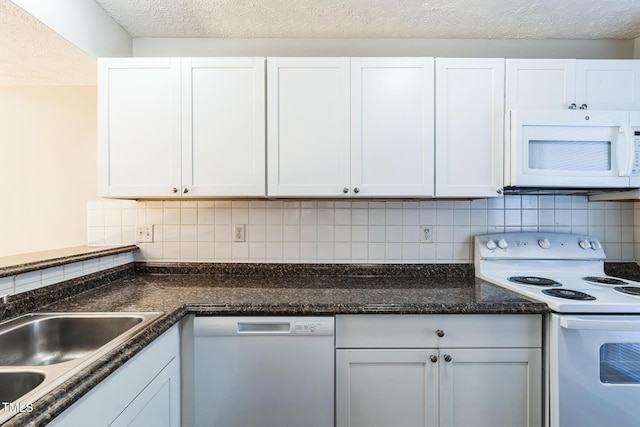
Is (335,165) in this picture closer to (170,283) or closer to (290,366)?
(290,366)

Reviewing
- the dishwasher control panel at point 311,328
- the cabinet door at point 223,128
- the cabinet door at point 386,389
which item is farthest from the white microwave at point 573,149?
the cabinet door at point 223,128

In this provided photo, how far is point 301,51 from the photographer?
1.86 m

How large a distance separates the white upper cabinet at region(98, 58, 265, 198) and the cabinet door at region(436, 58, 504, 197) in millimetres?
957

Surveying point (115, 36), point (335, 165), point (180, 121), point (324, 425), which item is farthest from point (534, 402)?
point (115, 36)

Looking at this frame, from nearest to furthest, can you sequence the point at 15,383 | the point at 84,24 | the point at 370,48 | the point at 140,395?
the point at 15,383, the point at 140,395, the point at 84,24, the point at 370,48

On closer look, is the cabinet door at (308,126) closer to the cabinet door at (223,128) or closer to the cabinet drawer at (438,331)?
the cabinet door at (223,128)

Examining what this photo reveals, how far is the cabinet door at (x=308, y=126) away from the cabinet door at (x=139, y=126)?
1.71 ft

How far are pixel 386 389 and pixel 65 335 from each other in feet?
4.32

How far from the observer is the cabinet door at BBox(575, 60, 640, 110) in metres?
1.59

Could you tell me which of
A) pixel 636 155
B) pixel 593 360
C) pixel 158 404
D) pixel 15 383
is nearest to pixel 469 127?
pixel 636 155

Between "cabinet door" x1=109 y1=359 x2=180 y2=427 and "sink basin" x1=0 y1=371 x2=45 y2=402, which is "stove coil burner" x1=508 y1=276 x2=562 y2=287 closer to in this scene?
"cabinet door" x1=109 y1=359 x2=180 y2=427

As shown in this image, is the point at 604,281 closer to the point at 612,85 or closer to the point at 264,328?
the point at 612,85

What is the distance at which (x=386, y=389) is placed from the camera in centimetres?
129

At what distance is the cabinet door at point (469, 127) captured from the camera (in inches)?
61.8
